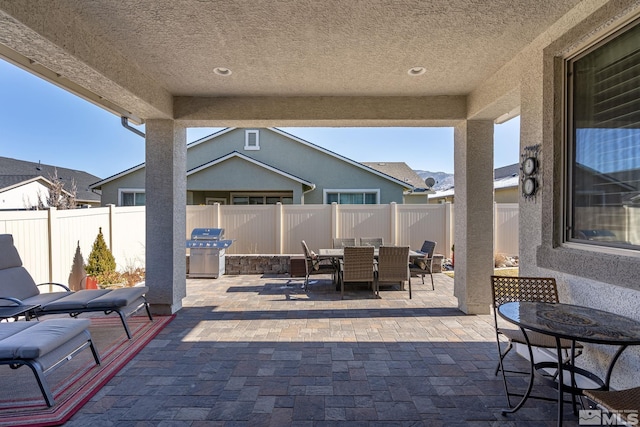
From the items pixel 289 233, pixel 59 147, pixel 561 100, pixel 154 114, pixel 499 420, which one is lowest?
pixel 499 420

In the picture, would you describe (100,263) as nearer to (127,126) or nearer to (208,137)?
(127,126)

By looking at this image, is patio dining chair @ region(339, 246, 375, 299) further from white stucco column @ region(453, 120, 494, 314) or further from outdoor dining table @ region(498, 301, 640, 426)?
outdoor dining table @ region(498, 301, 640, 426)

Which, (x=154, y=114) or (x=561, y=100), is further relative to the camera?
(x=154, y=114)

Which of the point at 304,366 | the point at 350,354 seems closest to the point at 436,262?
the point at 350,354

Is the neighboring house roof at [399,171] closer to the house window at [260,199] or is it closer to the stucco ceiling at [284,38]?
the house window at [260,199]

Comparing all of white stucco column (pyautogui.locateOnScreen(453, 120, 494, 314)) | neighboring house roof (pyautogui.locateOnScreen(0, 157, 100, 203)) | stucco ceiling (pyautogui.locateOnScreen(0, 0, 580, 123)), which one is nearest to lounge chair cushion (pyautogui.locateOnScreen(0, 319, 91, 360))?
stucco ceiling (pyautogui.locateOnScreen(0, 0, 580, 123))

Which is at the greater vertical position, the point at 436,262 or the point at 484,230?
the point at 484,230

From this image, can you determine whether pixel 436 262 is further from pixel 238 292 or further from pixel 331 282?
pixel 238 292

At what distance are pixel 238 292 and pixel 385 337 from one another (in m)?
3.35

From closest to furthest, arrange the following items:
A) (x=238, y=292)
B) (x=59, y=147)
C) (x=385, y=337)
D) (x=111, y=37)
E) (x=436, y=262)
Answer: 1. (x=111, y=37)
2. (x=385, y=337)
3. (x=238, y=292)
4. (x=436, y=262)
5. (x=59, y=147)

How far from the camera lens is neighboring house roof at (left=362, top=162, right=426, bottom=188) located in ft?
59.0

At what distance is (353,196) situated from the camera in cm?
1375

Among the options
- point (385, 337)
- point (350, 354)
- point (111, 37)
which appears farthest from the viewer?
point (385, 337)

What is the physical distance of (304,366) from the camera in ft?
11.1
